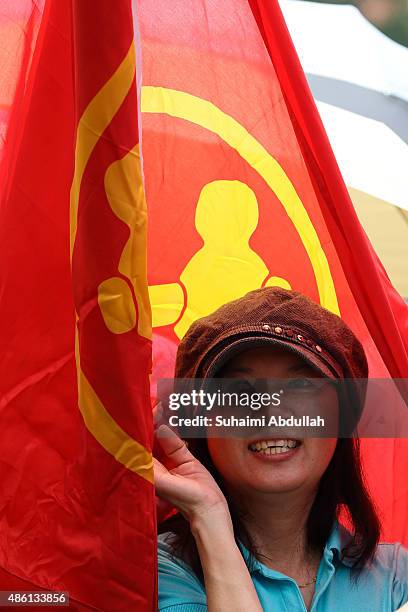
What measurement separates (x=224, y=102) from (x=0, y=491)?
72cm

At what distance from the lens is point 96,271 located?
1.02 meters

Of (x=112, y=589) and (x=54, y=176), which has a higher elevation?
(x=54, y=176)

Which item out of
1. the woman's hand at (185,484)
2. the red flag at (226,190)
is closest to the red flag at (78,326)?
the woman's hand at (185,484)

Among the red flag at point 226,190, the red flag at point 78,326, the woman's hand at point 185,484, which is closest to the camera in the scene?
the red flag at point 78,326

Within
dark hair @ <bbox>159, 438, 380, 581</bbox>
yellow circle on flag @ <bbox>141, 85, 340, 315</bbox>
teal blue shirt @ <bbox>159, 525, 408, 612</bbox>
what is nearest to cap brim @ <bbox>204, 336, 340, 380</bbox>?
dark hair @ <bbox>159, 438, 380, 581</bbox>

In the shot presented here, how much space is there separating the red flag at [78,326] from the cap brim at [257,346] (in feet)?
0.66

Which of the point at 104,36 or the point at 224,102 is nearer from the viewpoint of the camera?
the point at 104,36

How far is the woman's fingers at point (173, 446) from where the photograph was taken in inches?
48.0

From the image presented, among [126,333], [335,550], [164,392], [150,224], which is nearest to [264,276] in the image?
[150,224]

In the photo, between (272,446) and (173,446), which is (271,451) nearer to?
(272,446)

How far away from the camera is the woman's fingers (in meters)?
1.22

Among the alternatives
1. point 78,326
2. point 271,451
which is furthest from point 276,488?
point 78,326

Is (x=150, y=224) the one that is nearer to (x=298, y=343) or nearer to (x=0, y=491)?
(x=298, y=343)

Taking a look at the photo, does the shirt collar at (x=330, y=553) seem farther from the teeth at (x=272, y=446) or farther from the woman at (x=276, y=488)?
the teeth at (x=272, y=446)
